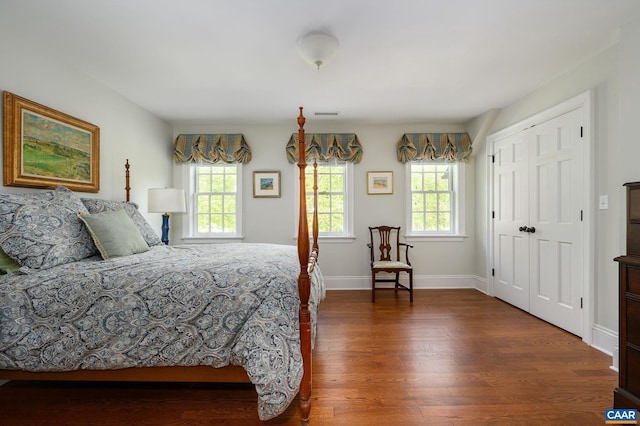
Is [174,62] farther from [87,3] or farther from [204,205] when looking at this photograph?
[204,205]

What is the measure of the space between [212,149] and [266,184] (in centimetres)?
92

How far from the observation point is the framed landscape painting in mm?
2117

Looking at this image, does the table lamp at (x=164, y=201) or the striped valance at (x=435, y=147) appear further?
the striped valance at (x=435, y=147)

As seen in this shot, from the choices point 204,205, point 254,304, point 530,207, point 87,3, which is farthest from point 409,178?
point 87,3

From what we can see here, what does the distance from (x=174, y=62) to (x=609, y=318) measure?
4207 millimetres

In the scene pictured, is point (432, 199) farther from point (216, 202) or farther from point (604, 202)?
point (216, 202)

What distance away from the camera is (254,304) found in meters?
1.59

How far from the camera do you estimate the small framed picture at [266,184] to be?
4.33 metres

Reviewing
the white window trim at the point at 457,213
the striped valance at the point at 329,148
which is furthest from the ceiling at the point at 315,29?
the white window trim at the point at 457,213

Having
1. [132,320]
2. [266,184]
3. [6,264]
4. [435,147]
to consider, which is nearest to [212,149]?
[266,184]

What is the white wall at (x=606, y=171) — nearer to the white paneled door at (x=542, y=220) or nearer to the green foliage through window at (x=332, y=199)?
the white paneled door at (x=542, y=220)

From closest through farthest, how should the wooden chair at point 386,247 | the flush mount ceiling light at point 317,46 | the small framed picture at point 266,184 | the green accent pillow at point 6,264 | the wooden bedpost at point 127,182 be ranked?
the green accent pillow at point 6,264 → the flush mount ceiling light at point 317,46 → the wooden bedpost at point 127,182 → the wooden chair at point 386,247 → the small framed picture at point 266,184

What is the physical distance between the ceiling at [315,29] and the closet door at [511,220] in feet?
2.16
